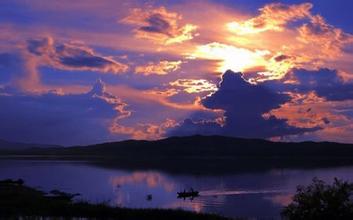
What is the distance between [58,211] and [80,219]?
449cm

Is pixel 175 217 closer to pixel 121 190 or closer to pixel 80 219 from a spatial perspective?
pixel 80 219

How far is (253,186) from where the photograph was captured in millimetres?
99188

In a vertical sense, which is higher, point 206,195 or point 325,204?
point 325,204

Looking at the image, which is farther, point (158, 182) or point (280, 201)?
point (158, 182)

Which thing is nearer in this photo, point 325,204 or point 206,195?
point 325,204

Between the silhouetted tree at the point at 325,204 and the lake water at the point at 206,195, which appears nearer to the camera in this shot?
the silhouetted tree at the point at 325,204

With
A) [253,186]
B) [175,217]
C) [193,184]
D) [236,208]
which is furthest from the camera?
[193,184]

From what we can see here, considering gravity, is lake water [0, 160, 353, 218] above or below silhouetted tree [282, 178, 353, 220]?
below

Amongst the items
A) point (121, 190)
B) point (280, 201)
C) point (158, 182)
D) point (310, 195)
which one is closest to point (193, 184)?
point (158, 182)

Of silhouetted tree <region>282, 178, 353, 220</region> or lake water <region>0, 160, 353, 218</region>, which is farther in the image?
lake water <region>0, 160, 353, 218</region>

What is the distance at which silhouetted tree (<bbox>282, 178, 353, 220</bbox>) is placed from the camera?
29734mm

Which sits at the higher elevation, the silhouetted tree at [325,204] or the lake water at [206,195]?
the silhouetted tree at [325,204]

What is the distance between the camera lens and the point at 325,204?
1184 inches

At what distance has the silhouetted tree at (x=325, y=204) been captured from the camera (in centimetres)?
2973
